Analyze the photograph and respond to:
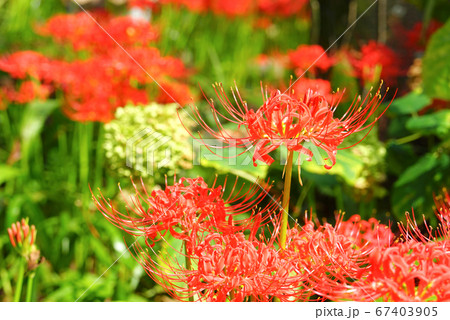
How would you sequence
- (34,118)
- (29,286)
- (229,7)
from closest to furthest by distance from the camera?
(29,286) < (34,118) < (229,7)

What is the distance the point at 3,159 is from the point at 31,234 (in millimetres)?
759

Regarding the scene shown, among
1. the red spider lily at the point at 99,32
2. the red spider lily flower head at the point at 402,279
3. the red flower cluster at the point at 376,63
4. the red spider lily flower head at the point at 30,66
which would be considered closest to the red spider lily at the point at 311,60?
the red flower cluster at the point at 376,63

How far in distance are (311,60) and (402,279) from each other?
24.4 inches

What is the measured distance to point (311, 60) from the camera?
90 cm

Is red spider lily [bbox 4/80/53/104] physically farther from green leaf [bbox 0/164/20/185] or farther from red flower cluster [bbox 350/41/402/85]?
red flower cluster [bbox 350/41/402/85]

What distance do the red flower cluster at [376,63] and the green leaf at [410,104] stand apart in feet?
0.16

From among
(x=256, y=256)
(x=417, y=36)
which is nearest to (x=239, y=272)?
(x=256, y=256)

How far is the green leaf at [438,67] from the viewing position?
2.71 ft

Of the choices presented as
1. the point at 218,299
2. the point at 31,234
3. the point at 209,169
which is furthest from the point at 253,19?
the point at 218,299

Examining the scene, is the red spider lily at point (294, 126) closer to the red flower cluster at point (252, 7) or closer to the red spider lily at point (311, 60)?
the red spider lily at point (311, 60)

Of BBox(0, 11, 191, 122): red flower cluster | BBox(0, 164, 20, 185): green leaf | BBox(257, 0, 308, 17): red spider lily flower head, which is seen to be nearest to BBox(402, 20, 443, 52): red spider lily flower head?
BBox(0, 11, 191, 122): red flower cluster

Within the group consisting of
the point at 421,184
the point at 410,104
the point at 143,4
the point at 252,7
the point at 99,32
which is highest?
the point at 252,7

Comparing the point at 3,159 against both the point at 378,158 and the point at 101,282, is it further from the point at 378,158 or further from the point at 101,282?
the point at 378,158

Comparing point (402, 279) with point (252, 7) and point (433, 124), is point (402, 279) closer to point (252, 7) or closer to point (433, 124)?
point (433, 124)
